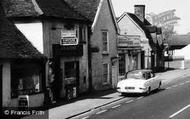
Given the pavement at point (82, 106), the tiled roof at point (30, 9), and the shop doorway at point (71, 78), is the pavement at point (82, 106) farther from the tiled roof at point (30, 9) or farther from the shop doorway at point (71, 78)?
the tiled roof at point (30, 9)

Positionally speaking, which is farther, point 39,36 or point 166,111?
point 39,36

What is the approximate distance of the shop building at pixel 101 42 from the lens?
97.0 feet

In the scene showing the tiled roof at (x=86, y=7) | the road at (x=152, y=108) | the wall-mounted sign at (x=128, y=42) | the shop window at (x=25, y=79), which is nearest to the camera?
the road at (x=152, y=108)

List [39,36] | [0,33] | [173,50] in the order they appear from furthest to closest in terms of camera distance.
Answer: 1. [173,50]
2. [39,36]
3. [0,33]

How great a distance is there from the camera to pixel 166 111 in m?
19.1

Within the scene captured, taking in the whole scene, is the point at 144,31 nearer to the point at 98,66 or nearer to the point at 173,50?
the point at 98,66

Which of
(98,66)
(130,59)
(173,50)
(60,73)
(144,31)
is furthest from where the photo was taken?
(173,50)

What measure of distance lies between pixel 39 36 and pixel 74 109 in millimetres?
5212

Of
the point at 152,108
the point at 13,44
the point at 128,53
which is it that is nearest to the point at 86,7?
the point at 128,53

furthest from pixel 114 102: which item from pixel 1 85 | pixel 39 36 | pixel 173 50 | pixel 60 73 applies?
pixel 173 50

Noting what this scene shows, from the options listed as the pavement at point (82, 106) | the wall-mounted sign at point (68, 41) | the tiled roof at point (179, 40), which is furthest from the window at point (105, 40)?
the tiled roof at point (179, 40)

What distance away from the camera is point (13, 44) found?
20.6m

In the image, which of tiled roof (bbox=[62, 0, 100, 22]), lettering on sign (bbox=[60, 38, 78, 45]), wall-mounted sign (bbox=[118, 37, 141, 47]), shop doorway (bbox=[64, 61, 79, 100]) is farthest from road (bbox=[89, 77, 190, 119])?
wall-mounted sign (bbox=[118, 37, 141, 47])

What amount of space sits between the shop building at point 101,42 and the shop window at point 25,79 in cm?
762
